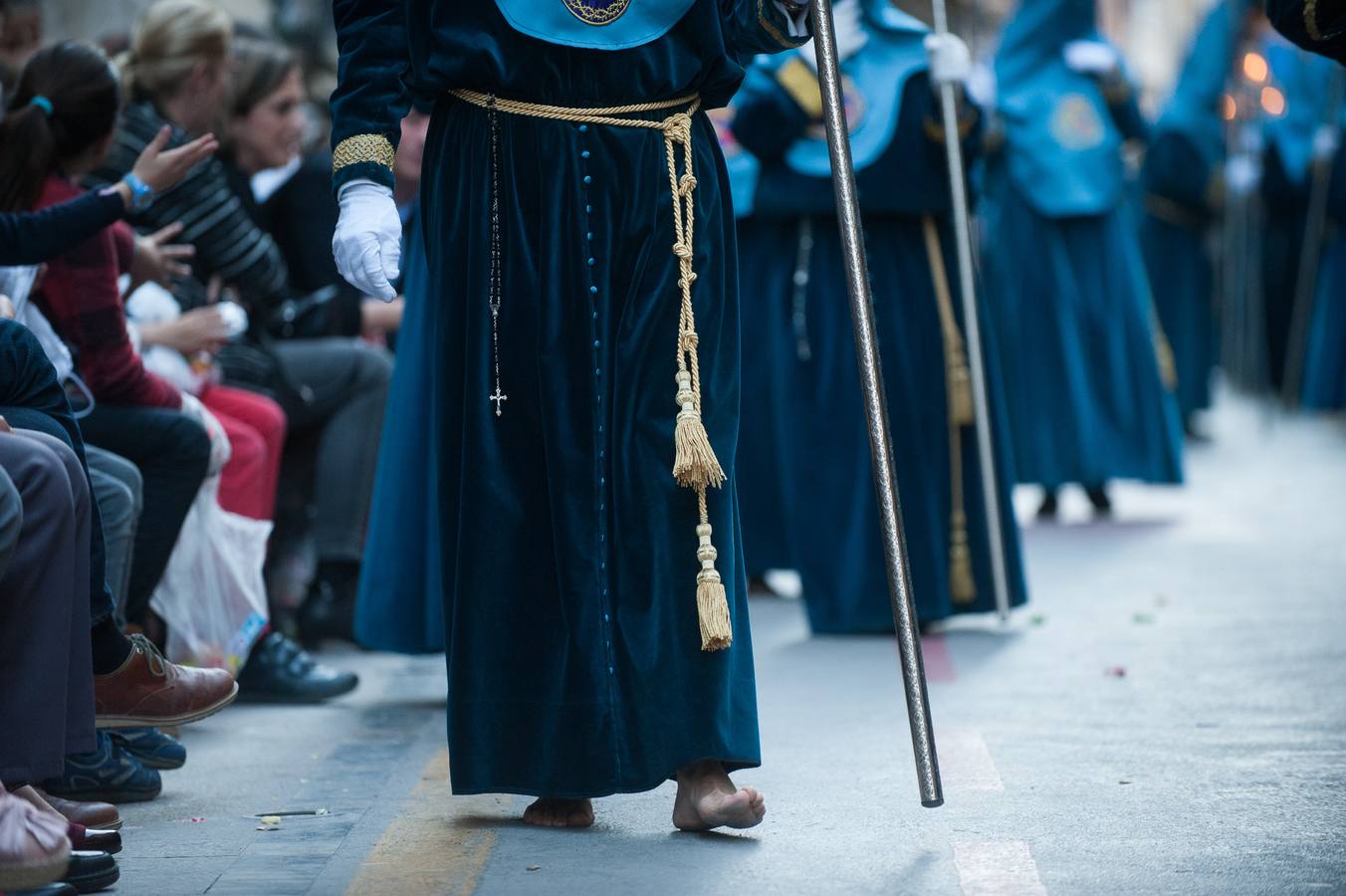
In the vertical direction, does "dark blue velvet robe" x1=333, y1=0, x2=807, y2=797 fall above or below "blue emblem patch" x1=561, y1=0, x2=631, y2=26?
below

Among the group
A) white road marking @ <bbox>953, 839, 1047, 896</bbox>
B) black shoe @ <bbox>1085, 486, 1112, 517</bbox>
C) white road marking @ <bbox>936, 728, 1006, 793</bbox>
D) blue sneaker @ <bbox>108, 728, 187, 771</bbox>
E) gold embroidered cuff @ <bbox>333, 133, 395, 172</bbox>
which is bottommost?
black shoe @ <bbox>1085, 486, 1112, 517</bbox>

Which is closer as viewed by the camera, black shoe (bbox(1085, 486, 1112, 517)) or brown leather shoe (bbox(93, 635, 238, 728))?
brown leather shoe (bbox(93, 635, 238, 728))

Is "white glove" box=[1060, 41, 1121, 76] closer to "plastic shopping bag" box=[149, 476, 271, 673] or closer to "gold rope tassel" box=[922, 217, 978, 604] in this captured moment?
"gold rope tassel" box=[922, 217, 978, 604]

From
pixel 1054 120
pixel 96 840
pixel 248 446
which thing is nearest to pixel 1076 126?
pixel 1054 120

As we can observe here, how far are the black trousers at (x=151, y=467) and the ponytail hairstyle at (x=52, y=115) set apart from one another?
1.59 feet

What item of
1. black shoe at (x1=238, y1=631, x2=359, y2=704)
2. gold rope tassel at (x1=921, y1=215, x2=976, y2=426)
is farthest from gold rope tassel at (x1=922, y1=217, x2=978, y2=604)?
black shoe at (x1=238, y1=631, x2=359, y2=704)

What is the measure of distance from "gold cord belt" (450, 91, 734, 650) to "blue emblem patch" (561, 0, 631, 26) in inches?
5.9

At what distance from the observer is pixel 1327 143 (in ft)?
40.5

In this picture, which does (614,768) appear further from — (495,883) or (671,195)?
(671,195)

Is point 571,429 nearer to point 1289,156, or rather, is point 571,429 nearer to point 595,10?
point 595,10

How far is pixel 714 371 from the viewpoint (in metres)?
3.52

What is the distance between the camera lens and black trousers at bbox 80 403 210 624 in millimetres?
4398

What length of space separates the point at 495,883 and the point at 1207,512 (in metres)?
5.79

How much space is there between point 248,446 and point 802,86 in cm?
182
